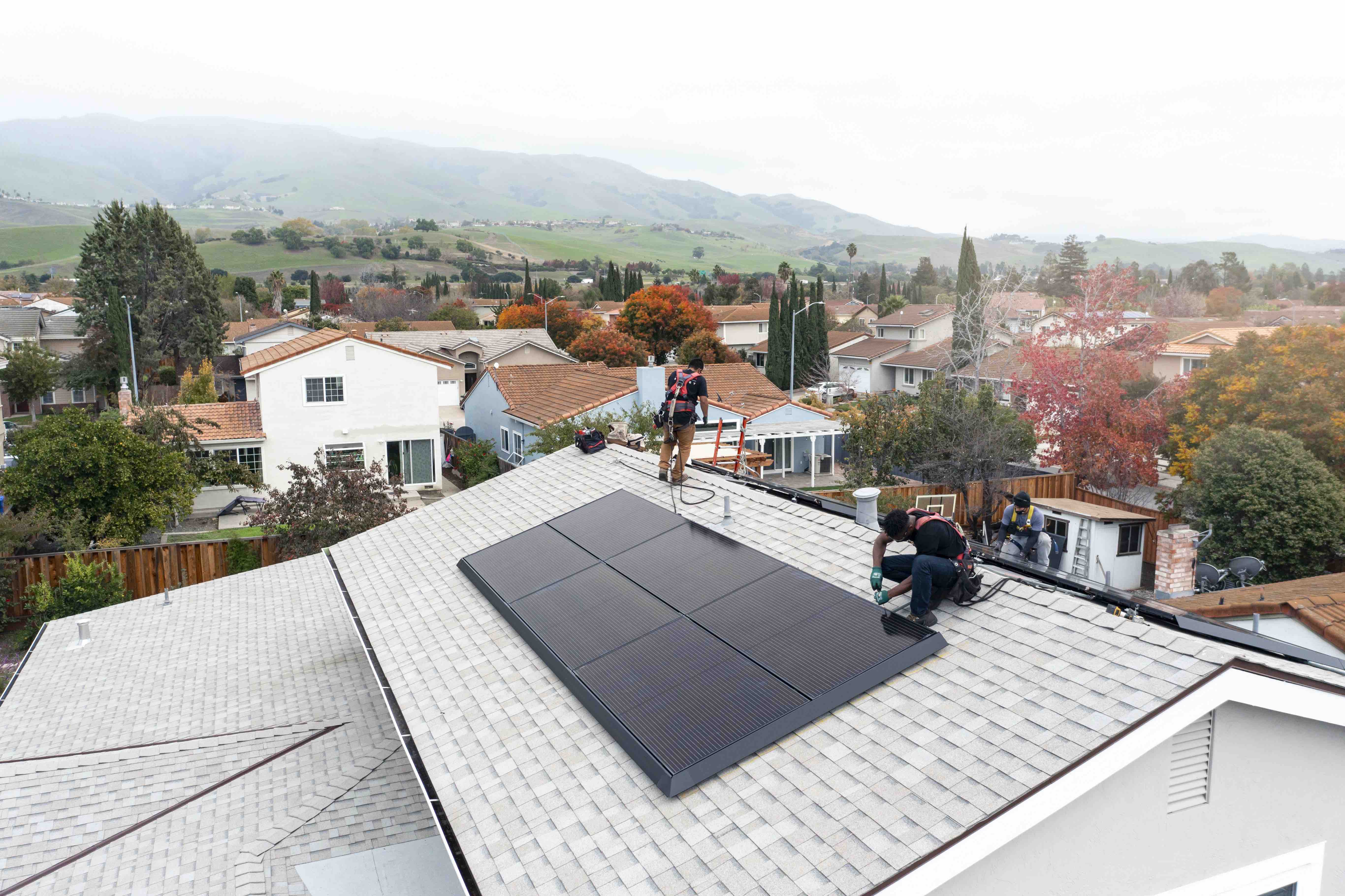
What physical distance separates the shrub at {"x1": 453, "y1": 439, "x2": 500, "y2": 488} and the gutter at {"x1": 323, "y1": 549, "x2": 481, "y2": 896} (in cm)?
2784

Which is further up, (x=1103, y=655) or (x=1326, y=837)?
(x=1103, y=655)

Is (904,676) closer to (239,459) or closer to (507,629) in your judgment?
(507,629)

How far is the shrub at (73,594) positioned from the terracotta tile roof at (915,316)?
69160 millimetres

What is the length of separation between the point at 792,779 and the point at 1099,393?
1390 inches

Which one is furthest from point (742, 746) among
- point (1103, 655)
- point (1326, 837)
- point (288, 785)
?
point (288, 785)

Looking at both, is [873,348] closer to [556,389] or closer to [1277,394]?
[556,389]

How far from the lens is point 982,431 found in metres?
Result: 32.3

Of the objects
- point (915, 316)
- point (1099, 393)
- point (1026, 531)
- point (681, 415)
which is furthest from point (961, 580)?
point (915, 316)

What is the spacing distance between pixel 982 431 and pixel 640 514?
2445 cm

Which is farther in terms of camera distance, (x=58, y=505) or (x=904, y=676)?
(x=58, y=505)

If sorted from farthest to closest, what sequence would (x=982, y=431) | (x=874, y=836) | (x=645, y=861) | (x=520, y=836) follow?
(x=982, y=431) < (x=520, y=836) < (x=645, y=861) < (x=874, y=836)

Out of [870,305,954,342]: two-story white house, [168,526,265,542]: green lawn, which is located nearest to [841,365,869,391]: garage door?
[870,305,954,342]: two-story white house

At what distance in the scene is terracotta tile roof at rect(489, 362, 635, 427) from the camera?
35.1 metres

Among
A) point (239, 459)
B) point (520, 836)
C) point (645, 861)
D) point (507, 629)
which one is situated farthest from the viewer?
point (239, 459)
